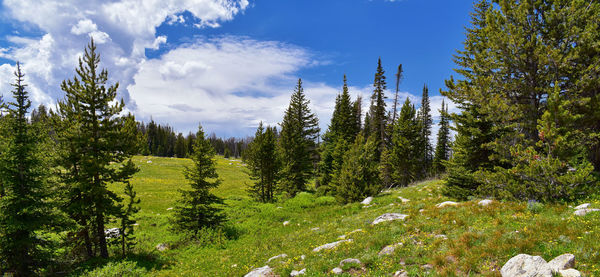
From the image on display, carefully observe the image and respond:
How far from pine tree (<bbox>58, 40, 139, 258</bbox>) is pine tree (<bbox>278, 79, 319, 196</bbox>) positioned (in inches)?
727

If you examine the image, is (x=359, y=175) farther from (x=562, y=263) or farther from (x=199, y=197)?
(x=562, y=263)

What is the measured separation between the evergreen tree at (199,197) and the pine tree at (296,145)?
41.1 feet

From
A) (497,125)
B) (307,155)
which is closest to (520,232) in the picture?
(497,125)

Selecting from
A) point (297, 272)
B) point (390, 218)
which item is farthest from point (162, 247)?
point (390, 218)

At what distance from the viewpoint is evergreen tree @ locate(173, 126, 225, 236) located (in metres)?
18.5

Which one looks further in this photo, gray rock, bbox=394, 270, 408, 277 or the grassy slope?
gray rock, bbox=394, 270, 408, 277

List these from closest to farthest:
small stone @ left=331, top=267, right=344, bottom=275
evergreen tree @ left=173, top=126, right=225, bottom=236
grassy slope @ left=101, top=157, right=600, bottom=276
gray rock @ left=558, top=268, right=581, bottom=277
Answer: gray rock @ left=558, top=268, right=581, bottom=277 → grassy slope @ left=101, top=157, right=600, bottom=276 → small stone @ left=331, top=267, right=344, bottom=275 → evergreen tree @ left=173, top=126, right=225, bottom=236

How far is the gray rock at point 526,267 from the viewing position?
530cm

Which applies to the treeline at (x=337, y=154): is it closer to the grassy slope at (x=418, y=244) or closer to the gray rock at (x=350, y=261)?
the grassy slope at (x=418, y=244)

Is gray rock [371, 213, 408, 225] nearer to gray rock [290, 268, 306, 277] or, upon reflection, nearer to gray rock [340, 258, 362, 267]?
gray rock [340, 258, 362, 267]

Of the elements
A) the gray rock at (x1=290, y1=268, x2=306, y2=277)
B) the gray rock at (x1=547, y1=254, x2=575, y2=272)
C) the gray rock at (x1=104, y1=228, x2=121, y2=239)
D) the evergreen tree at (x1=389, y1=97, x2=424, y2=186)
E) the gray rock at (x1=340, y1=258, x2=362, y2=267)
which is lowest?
the gray rock at (x1=104, y1=228, x2=121, y2=239)

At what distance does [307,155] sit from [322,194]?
6.49m

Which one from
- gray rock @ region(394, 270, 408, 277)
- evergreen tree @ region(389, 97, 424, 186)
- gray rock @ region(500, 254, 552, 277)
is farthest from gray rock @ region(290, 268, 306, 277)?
evergreen tree @ region(389, 97, 424, 186)

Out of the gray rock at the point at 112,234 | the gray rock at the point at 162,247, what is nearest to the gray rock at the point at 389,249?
the gray rock at the point at 162,247
